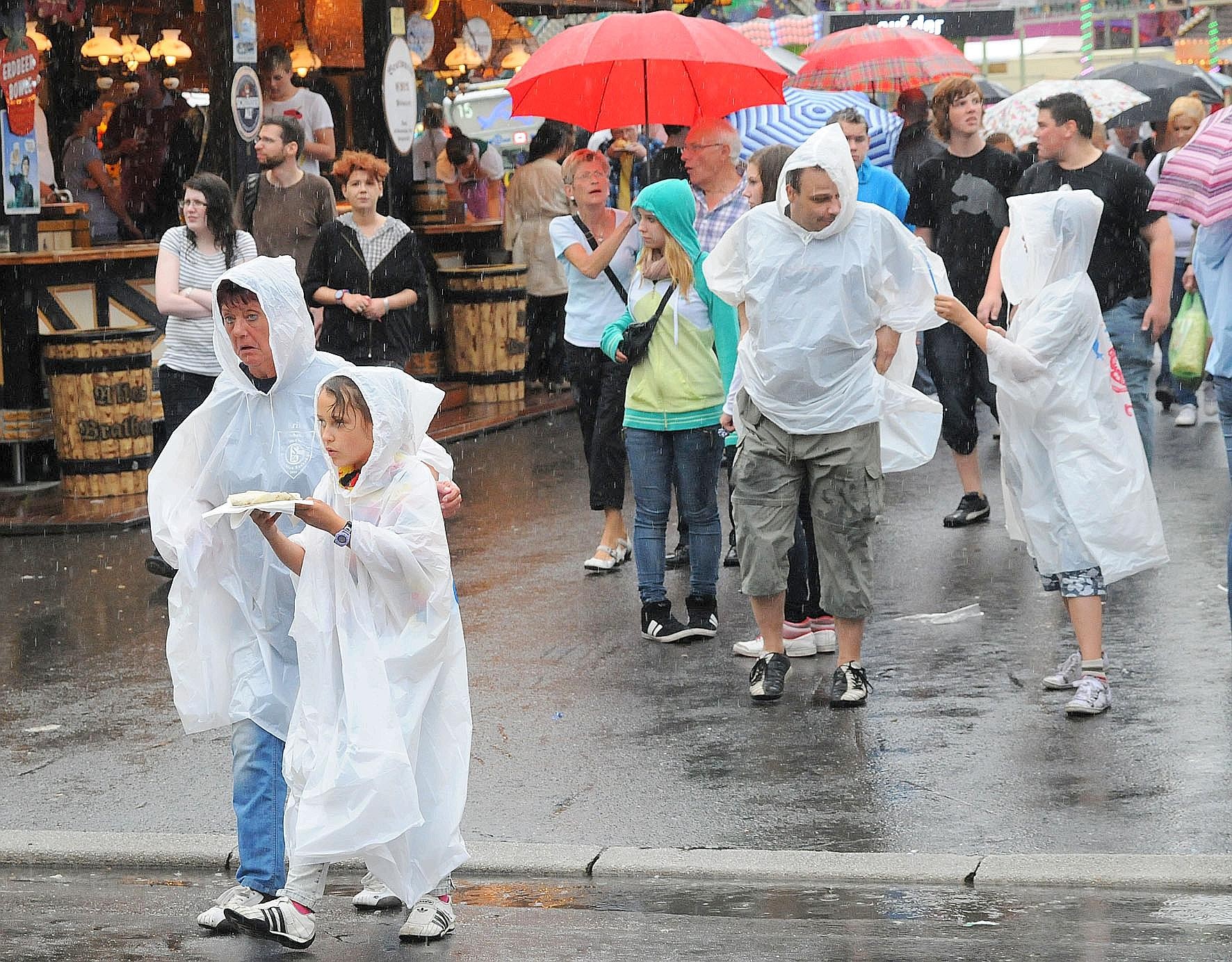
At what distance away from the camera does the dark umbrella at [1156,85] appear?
18.0 meters

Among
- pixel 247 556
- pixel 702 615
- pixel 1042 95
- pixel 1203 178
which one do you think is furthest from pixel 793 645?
pixel 1042 95

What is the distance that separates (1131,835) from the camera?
515 centimetres

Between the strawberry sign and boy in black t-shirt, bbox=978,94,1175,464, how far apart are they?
6382 mm

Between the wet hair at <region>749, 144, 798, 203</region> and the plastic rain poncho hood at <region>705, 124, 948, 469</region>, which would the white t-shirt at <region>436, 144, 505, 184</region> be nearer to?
the wet hair at <region>749, 144, 798, 203</region>

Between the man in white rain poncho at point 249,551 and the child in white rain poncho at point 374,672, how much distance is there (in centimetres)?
20

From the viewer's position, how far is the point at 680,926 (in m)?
4.66

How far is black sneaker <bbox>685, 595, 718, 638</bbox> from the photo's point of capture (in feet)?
25.3

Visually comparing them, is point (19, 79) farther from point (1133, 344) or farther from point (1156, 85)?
point (1156, 85)

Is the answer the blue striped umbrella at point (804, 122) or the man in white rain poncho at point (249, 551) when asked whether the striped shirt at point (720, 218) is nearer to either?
the blue striped umbrella at point (804, 122)

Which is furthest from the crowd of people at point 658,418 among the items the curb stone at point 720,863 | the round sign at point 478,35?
the round sign at point 478,35

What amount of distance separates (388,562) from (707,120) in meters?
3.97

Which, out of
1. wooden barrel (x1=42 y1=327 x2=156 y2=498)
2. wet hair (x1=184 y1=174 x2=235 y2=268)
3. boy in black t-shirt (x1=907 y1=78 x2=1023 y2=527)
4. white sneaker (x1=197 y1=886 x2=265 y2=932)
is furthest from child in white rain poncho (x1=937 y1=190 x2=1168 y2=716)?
wooden barrel (x1=42 y1=327 x2=156 y2=498)

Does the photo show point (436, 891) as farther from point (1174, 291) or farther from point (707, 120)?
point (1174, 291)

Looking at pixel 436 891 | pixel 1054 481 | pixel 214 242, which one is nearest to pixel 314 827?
pixel 436 891
